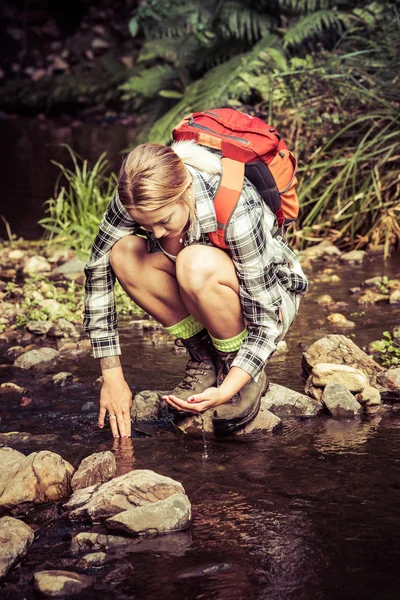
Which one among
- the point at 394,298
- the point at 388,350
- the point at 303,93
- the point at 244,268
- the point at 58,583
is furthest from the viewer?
the point at 303,93

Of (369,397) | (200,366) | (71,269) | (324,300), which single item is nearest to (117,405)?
(200,366)

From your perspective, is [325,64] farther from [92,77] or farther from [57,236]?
[92,77]

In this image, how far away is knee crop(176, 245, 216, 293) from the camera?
2510mm

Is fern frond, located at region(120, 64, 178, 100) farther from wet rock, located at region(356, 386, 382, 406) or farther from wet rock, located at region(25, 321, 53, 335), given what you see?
wet rock, located at region(356, 386, 382, 406)

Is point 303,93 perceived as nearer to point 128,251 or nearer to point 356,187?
point 356,187

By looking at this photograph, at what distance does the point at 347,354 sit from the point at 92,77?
853 centimetres

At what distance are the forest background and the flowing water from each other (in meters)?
1.76

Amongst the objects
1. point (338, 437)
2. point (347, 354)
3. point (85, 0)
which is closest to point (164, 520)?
point (338, 437)

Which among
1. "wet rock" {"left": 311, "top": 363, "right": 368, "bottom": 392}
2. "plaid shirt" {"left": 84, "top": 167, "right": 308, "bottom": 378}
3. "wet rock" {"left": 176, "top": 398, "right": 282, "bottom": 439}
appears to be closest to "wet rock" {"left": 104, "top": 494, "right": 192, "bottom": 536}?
"plaid shirt" {"left": 84, "top": 167, "right": 308, "bottom": 378}

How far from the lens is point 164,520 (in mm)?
2123

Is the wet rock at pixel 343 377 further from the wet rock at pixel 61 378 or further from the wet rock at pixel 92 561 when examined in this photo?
the wet rock at pixel 92 561

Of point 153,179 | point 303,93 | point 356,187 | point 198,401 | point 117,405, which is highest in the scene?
point 303,93

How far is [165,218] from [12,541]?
2.90 feet

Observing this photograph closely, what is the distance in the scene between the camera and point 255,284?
8.21ft
